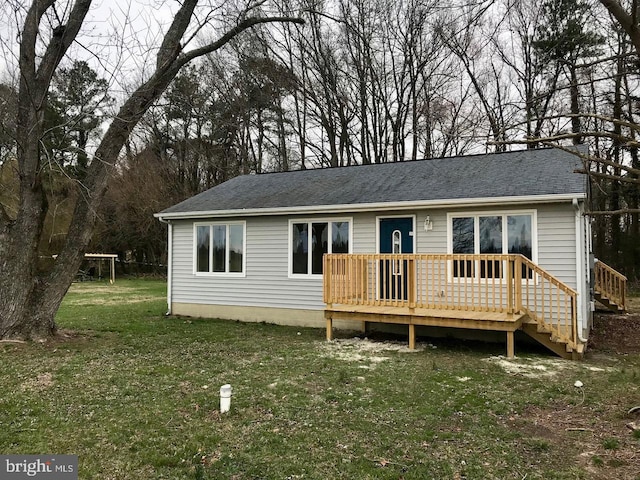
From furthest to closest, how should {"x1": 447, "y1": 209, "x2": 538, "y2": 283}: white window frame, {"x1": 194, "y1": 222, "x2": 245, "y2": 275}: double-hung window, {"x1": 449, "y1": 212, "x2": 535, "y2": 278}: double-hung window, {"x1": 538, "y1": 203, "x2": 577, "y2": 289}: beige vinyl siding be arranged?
{"x1": 194, "y1": 222, "x2": 245, "y2": 275}: double-hung window → {"x1": 449, "y1": 212, "x2": 535, "y2": 278}: double-hung window → {"x1": 447, "y1": 209, "x2": 538, "y2": 283}: white window frame → {"x1": 538, "y1": 203, "x2": 577, "y2": 289}: beige vinyl siding

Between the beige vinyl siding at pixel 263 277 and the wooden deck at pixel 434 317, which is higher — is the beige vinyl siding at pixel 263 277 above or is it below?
above

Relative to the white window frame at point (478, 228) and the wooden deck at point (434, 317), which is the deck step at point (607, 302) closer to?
the white window frame at point (478, 228)

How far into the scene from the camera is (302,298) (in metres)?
9.63

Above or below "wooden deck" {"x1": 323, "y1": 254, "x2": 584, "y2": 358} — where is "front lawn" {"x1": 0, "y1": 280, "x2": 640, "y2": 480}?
below

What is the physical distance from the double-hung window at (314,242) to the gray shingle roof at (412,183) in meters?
0.48

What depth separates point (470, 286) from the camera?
7.89 m

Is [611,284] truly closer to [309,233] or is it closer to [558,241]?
[558,241]

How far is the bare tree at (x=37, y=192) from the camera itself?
23.7 feet

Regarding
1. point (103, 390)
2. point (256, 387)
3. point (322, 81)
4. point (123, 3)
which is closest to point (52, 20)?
point (123, 3)

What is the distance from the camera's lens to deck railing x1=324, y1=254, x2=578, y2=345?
6762 millimetres

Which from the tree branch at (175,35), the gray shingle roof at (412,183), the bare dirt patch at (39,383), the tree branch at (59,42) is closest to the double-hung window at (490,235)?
the gray shingle roof at (412,183)

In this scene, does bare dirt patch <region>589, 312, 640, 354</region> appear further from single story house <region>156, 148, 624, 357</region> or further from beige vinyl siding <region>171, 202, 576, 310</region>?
beige vinyl siding <region>171, 202, 576, 310</region>

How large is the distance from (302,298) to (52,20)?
6.67 meters

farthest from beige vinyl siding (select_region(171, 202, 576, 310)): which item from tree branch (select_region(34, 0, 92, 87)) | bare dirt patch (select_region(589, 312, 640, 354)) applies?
tree branch (select_region(34, 0, 92, 87))
